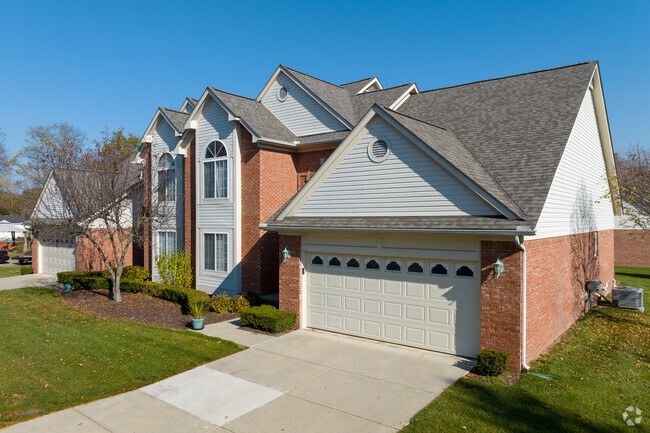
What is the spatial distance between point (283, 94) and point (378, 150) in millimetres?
10034

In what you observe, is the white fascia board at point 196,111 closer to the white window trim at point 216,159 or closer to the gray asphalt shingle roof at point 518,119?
the white window trim at point 216,159

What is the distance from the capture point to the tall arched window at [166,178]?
73.5ft

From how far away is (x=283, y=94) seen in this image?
21.2m

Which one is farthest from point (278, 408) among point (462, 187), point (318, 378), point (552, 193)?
point (552, 193)

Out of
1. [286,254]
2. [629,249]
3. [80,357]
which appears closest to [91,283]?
[80,357]

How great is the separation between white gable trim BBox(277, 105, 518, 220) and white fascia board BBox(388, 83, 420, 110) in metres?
6.30

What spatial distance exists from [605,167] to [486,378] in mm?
14393

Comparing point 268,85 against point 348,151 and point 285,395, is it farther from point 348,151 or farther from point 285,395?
point 285,395

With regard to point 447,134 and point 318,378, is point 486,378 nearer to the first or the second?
point 318,378

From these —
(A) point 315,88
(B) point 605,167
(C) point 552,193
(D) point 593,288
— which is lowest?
(D) point 593,288

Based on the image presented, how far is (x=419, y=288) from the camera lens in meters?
11.8

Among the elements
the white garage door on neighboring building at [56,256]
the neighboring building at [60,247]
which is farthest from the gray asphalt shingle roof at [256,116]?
the white garage door on neighboring building at [56,256]

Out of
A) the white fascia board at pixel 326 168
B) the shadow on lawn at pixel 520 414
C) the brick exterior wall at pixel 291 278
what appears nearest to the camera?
the shadow on lawn at pixel 520 414

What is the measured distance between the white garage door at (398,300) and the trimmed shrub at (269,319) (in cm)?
72
